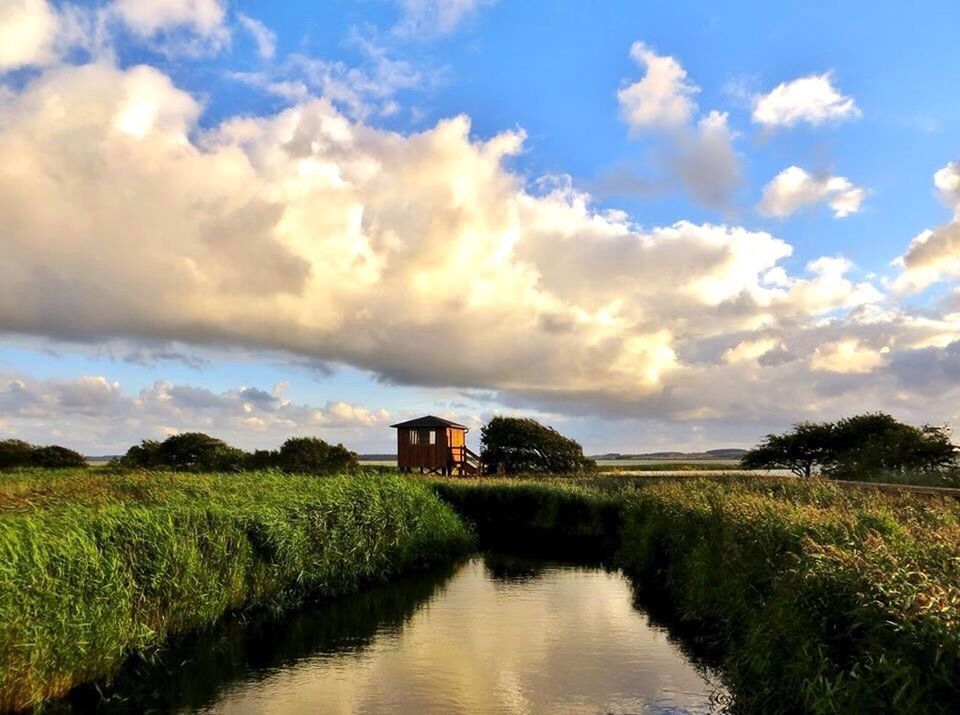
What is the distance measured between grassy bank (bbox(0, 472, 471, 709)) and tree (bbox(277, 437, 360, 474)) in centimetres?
3350

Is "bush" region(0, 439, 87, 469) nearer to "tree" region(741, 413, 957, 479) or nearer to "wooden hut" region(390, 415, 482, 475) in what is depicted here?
"wooden hut" region(390, 415, 482, 475)

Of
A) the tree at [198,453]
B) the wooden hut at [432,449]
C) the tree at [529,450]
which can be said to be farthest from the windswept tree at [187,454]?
the tree at [529,450]

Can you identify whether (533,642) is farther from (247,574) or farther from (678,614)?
(247,574)

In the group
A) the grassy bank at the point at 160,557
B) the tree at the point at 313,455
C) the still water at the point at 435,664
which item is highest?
the tree at the point at 313,455

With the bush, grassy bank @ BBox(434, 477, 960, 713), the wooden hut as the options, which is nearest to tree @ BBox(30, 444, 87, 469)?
the bush

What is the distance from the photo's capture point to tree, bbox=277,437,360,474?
58.9 meters

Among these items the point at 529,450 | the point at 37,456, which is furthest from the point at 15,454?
the point at 529,450

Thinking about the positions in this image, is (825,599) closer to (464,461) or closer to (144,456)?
(464,461)

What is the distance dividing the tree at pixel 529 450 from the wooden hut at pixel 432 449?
19.4ft

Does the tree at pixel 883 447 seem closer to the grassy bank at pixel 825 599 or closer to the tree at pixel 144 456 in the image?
the grassy bank at pixel 825 599

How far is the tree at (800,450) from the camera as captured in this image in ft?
200

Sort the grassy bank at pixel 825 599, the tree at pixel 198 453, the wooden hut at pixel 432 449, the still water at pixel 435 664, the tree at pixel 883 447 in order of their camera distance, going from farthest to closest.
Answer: the tree at pixel 198 453
the wooden hut at pixel 432 449
the tree at pixel 883 447
the still water at pixel 435 664
the grassy bank at pixel 825 599

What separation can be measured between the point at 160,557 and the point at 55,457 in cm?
5609

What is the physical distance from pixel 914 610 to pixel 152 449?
2577 inches
